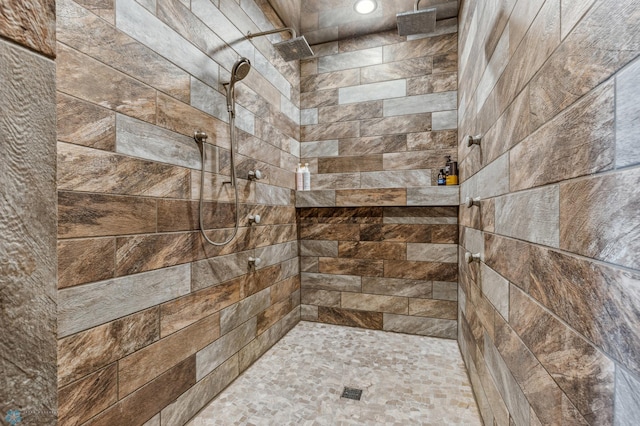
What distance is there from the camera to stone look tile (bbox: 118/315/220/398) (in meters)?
1.20

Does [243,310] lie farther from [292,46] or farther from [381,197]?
[292,46]

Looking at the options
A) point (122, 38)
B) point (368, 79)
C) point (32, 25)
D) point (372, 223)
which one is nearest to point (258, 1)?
point (368, 79)

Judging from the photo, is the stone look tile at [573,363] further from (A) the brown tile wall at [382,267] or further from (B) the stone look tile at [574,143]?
(A) the brown tile wall at [382,267]

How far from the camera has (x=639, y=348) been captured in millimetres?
485

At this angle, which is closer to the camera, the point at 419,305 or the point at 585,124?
the point at 585,124

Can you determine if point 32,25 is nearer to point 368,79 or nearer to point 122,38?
point 122,38

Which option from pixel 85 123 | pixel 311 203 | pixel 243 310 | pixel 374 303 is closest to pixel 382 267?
pixel 374 303

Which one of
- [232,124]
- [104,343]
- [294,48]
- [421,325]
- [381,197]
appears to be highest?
[294,48]

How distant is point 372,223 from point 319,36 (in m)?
1.68

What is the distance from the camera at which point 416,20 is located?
72.1 inches

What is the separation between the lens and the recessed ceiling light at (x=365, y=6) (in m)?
2.28

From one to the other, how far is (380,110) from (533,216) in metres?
1.89

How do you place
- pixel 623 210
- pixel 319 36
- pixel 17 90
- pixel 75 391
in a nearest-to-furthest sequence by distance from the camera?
pixel 17 90 → pixel 623 210 → pixel 75 391 → pixel 319 36

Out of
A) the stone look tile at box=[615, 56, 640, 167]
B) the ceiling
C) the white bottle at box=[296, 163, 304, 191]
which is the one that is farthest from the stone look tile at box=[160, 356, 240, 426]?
the ceiling
